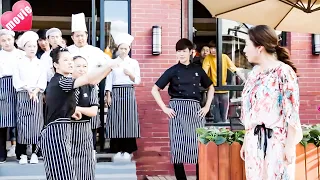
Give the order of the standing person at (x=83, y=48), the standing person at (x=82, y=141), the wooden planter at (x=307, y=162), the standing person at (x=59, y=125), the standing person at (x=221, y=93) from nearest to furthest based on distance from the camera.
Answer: the standing person at (x=59, y=125) < the wooden planter at (x=307, y=162) < the standing person at (x=82, y=141) < the standing person at (x=83, y=48) < the standing person at (x=221, y=93)

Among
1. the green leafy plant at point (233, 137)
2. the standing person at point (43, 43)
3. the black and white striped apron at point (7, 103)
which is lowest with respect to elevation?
the green leafy plant at point (233, 137)

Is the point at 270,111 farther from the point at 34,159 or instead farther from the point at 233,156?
the point at 34,159

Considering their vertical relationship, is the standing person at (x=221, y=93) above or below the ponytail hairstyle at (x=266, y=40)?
below

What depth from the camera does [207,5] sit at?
538 cm

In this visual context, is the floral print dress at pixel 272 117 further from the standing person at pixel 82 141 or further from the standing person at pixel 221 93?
the standing person at pixel 221 93

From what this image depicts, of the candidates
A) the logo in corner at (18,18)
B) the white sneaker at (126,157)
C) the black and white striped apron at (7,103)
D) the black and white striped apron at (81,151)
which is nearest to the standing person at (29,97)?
the black and white striped apron at (7,103)

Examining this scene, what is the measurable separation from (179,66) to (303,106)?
2.25 metres

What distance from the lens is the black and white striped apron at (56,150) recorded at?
4.45 meters

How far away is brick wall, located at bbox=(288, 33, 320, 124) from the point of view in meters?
7.57

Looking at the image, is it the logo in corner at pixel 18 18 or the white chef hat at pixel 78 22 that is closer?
the white chef hat at pixel 78 22

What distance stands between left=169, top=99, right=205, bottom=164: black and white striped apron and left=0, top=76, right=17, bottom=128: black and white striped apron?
81.6 inches

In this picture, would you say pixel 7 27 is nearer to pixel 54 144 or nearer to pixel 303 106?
pixel 54 144

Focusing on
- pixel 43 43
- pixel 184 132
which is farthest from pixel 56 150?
pixel 43 43

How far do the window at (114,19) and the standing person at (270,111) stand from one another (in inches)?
139
